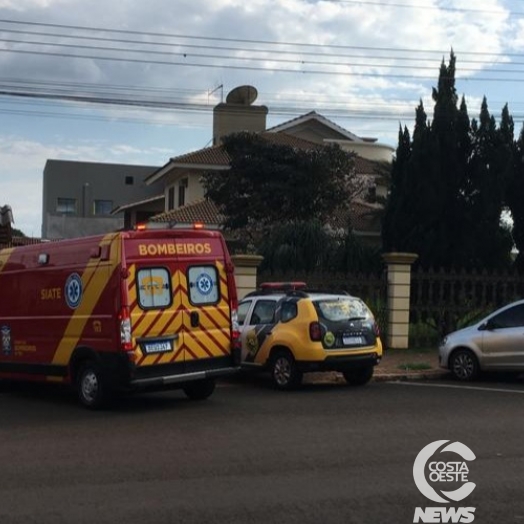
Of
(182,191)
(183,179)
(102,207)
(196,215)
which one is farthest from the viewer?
(102,207)

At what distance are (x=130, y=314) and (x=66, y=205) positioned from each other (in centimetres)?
5365

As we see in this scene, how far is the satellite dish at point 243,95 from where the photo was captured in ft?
146

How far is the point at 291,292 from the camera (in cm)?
1301

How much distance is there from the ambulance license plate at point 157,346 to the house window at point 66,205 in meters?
52.9

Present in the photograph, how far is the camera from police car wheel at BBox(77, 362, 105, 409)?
10.5 m

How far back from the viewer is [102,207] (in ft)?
207

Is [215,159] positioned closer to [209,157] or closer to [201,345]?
[209,157]

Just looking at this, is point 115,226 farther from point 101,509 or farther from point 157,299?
point 101,509

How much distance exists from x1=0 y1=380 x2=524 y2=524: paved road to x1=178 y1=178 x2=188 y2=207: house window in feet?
91.0

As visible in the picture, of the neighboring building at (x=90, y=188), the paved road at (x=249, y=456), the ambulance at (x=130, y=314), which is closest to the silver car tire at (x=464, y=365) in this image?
the paved road at (x=249, y=456)

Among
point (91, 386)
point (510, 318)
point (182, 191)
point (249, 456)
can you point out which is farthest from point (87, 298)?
point (182, 191)

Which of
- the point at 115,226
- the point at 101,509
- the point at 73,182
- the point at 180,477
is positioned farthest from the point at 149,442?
the point at 73,182

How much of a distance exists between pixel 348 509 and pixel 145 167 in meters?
60.3

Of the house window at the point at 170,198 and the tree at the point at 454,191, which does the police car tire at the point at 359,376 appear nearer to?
the tree at the point at 454,191
